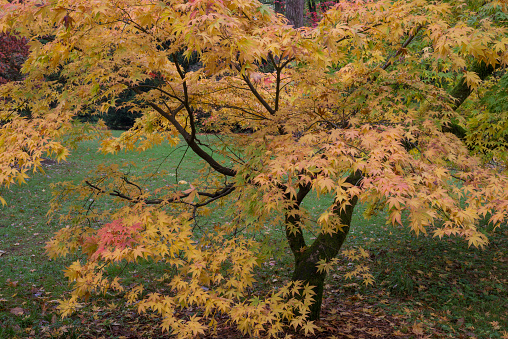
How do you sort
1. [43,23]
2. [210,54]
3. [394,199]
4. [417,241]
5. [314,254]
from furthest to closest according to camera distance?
[417,241] < [314,254] < [43,23] < [210,54] < [394,199]

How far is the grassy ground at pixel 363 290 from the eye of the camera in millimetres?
4965

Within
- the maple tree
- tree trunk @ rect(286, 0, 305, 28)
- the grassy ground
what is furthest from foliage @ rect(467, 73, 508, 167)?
tree trunk @ rect(286, 0, 305, 28)

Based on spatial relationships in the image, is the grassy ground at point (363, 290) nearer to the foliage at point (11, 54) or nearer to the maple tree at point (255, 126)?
the maple tree at point (255, 126)

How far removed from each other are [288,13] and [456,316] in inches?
249

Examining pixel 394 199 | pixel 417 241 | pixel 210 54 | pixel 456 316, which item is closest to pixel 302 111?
pixel 210 54

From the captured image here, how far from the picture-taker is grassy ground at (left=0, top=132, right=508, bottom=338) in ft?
16.3

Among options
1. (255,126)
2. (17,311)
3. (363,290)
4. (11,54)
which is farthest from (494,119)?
(11,54)

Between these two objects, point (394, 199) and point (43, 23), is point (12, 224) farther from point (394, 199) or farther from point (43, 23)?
point (394, 199)

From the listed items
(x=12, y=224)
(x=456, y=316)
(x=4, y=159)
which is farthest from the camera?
(x=12, y=224)

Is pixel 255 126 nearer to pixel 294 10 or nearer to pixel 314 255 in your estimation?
pixel 314 255

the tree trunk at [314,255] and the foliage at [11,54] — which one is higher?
the foliage at [11,54]

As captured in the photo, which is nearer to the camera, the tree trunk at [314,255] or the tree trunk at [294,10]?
the tree trunk at [314,255]

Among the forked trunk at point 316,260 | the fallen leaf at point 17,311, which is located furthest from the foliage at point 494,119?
the fallen leaf at point 17,311

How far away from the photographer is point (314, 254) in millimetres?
5023
